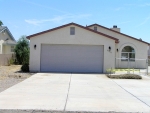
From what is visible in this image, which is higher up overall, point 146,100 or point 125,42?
point 125,42

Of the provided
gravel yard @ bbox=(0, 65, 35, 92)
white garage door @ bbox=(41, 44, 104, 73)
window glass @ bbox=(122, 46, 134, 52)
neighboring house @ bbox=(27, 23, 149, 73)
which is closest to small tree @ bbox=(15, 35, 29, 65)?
neighboring house @ bbox=(27, 23, 149, 73)

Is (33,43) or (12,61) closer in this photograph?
(33,43)

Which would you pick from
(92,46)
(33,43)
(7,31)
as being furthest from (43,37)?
(7,31)

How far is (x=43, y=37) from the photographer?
749 inches

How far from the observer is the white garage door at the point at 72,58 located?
755 inches

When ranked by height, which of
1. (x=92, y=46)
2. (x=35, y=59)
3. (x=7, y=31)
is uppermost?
(x=7, y=31)

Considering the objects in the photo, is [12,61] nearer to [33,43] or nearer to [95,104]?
[33,43]

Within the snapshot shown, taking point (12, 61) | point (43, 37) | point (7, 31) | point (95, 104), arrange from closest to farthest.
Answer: point (95, 104) < point (43, 37) < point (12, 61) < point (7, 31)

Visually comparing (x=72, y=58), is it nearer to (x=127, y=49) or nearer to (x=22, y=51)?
(x=127, y=49)

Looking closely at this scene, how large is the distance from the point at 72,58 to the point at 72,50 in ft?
2.33

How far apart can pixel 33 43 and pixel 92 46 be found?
5.20 m

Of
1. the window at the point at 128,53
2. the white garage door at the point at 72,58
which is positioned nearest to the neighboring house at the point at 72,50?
the white garage door at the point at 72,58

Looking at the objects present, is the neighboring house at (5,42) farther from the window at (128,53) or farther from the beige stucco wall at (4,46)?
the window at (128,53)

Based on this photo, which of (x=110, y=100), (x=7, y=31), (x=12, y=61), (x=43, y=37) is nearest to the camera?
(x=110, y=100)
